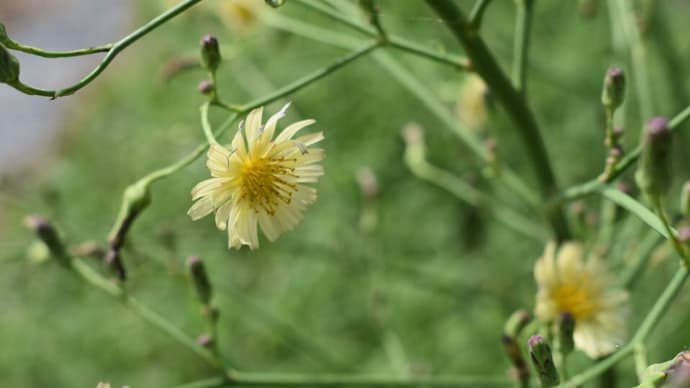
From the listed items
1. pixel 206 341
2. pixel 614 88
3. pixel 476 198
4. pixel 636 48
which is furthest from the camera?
pixel 476 198

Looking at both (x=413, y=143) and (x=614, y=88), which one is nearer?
(x=614, y=88)

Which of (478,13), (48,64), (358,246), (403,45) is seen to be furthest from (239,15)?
(48,64)

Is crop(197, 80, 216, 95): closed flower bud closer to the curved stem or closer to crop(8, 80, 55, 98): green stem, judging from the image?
crop(8, 80, 55, 98): green stem

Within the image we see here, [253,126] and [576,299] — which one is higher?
[253,126]

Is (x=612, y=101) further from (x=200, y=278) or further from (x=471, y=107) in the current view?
(x=471, y=107)

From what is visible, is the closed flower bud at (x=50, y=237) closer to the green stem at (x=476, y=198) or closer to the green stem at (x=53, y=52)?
the green stem at (x=53, y=52)

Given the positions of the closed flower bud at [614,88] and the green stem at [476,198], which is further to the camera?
the green stem at [476,198]

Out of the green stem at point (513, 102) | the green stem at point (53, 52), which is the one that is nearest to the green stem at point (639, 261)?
the green stem at point (513, 102)

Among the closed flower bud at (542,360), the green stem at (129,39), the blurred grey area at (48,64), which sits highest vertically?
the blurred grey area at (48,64)
